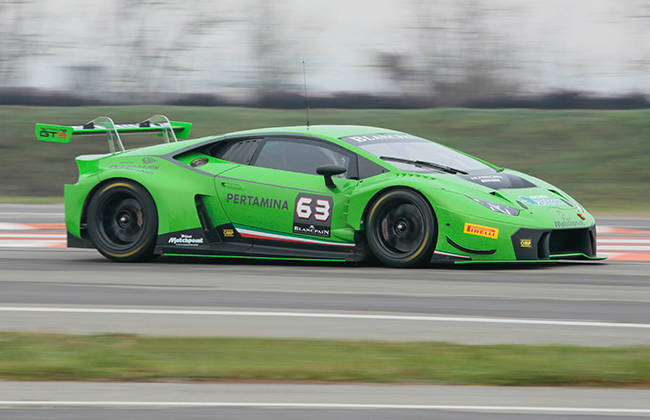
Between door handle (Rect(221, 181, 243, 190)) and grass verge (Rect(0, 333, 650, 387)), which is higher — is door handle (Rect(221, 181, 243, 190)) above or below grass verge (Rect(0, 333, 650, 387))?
above

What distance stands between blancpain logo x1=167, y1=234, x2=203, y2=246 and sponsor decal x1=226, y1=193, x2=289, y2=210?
465mm

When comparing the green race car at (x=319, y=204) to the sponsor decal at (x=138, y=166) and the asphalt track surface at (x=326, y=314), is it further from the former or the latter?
the asphalt track surface at (x=326, y=314)

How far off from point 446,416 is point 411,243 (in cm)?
467

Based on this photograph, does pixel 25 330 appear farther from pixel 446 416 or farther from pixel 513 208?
pixel 513 208

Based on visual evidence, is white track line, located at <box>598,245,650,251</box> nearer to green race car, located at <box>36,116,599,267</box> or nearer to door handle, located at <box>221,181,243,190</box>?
green race car, located at <box>36,116,599,267</box>

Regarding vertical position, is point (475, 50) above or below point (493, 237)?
above

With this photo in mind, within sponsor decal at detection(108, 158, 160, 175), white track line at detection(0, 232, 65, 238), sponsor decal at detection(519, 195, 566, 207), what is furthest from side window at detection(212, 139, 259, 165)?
white track line at detection(0, 232, 65, 238)

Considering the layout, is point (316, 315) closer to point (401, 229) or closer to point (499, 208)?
point (401, 229)

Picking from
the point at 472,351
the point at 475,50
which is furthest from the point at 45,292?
the point at 475,50

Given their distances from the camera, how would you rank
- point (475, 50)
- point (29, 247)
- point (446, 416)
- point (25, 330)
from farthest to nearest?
point (475, 50) < point (29, 247) < point (25, 330) < point (446, 416)

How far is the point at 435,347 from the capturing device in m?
5.77

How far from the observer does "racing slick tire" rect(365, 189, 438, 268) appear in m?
8.93

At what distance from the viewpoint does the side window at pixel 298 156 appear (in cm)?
949

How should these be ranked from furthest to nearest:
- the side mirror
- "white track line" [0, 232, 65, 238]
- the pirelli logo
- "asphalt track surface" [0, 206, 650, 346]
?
"white track line" [0, 232, 65, 238] → the side mirror → the pirelli logo → "asphalt track surface" [0, 206, 650, 346]
